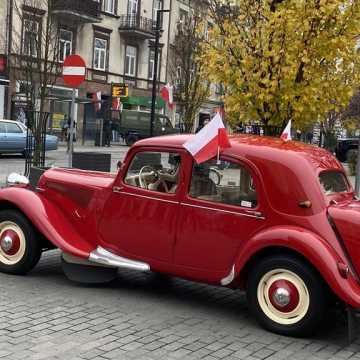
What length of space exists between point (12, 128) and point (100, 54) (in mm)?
19251

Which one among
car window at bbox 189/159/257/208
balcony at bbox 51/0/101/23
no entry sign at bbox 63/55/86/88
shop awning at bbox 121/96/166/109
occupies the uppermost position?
balcony at bbox 51/0/101/23

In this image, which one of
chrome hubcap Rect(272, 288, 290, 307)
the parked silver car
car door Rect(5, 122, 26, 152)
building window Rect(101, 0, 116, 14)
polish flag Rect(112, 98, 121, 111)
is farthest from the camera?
building window Rect(101, 0, 116, 14)

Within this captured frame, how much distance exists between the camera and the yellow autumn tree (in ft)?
27.2

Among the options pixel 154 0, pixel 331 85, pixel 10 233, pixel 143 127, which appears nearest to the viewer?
pixel 10 233

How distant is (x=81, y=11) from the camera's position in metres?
38.1

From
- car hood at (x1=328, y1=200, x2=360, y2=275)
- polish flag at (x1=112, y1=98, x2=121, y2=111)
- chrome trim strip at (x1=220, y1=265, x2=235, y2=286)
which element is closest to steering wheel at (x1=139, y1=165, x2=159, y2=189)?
chrome trim strip at (x1=220, y1=265, x2=235, y2=286)

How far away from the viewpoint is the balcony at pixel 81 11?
36.1 meters

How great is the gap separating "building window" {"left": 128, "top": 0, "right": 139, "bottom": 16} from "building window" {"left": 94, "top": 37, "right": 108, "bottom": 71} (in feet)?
11.7

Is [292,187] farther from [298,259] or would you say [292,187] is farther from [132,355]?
[132,355]

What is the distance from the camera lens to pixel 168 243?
5.85 meters

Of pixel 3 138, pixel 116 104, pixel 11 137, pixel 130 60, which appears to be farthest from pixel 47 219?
pixel 130 60

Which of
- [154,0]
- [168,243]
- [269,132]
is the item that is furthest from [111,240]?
[154,0]

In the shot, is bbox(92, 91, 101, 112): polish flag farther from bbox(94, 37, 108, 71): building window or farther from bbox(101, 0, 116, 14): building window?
bbox(101, 0, 116, 14): building window

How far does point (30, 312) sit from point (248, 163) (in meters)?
2.33
